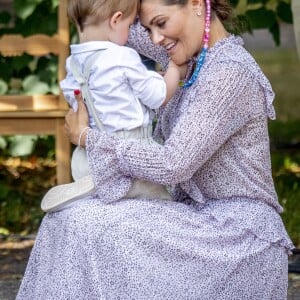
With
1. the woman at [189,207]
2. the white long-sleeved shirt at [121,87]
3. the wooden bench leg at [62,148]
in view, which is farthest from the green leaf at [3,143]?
the white long-sleeved shirt at [121,87]

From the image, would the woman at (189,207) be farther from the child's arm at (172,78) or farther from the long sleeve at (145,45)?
the long sleeve at (145,45)

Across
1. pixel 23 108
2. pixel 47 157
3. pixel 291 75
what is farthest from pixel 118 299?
pixel 291 75

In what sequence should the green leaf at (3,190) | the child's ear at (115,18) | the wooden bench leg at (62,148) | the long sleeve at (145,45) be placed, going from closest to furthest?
1. the child's ear at (115,18)
2. the long sleeve at (145,45)
3. the wooden bench leg at (62,148)
4. the green leaf at (3,190)

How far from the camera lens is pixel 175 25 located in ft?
10.4

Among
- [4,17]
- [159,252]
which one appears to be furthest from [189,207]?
[4,17]

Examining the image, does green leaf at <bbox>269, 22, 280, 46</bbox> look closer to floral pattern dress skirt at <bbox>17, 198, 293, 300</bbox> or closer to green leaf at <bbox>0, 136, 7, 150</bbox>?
green leaf at <bbox>0, 136, 7, 150</bbox>

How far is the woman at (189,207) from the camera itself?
3025 mm

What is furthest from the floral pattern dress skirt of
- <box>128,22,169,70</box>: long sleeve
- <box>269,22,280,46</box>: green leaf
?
<box>269,22,280,46</box>: green leaf

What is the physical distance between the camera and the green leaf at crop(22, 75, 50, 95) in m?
5.74

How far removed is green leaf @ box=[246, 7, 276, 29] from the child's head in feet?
8.61

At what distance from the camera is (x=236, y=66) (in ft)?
10.3

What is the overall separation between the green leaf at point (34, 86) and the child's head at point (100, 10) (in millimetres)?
2573

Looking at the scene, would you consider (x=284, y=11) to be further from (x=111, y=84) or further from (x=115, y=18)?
(x=111, y=84)

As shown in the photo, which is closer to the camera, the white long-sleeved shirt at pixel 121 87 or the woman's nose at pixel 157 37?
the white long-sleeved shirt at pixel 121 87
